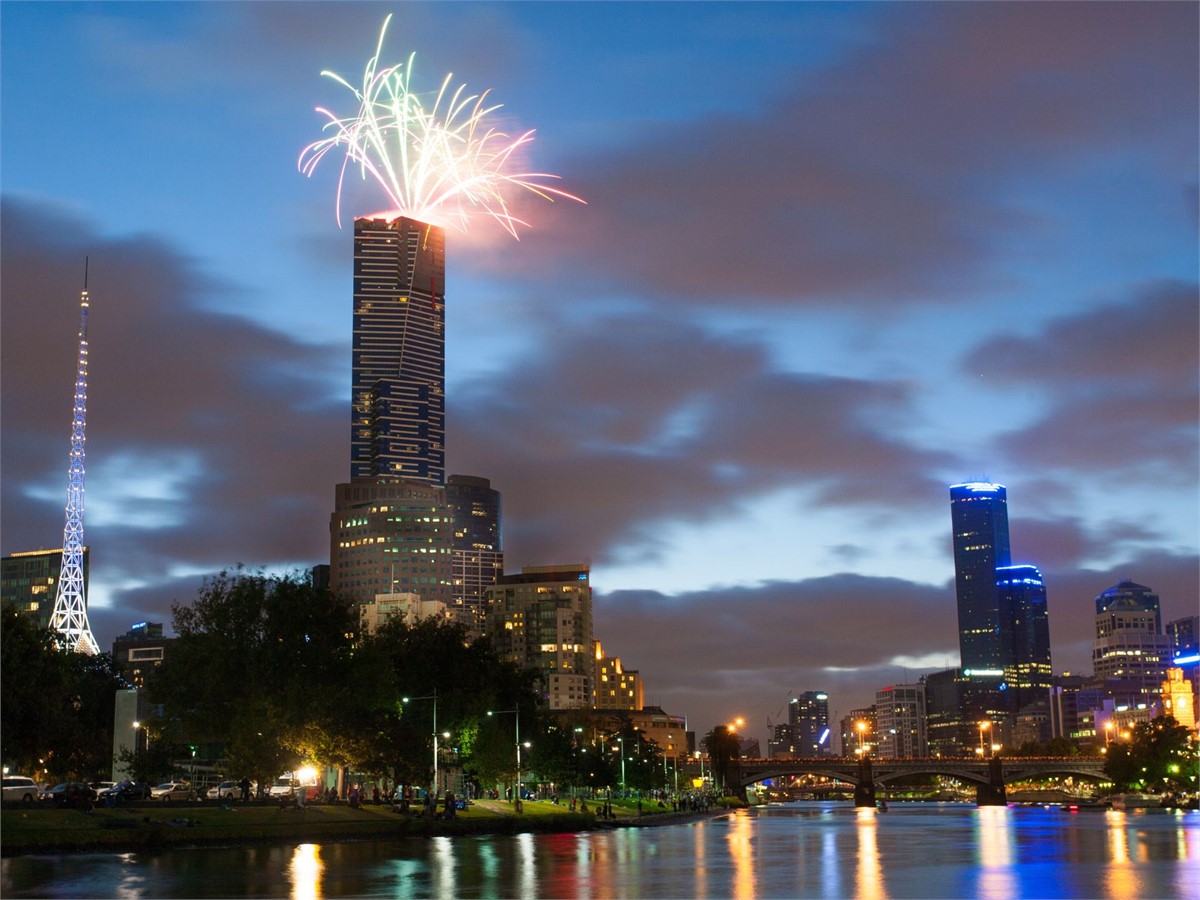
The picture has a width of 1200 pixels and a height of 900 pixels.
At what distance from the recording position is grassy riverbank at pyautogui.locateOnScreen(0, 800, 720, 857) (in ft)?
208

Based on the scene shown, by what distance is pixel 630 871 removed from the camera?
188 feet

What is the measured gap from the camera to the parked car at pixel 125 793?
84.5 m

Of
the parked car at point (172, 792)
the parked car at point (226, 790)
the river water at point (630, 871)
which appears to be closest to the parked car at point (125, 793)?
the parked car at point (172, 792)

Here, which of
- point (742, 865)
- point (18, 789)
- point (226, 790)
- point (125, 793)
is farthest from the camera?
point (226, 790)

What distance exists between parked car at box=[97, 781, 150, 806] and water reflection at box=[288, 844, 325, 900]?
18551 millimetres

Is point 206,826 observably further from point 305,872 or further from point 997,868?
point 997,868

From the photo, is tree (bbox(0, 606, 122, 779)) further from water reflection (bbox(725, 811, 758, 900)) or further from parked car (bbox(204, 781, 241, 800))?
water reflection (bbox(725, 811, 758, 900))

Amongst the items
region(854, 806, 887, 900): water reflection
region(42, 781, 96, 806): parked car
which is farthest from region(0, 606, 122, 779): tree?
region(854, 806, 887, 900): water reflection

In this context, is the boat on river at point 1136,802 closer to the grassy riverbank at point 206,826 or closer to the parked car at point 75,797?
the grassy riverbank at point 206,826

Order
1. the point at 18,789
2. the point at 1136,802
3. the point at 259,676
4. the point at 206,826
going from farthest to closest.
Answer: the point at 1136,802 < the point at 259,676 < the point at 18,789 < the point at 206,826

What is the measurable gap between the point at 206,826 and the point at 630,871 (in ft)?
89.9

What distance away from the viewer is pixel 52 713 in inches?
3123

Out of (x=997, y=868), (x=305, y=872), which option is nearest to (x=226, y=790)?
(x=305, y=872)

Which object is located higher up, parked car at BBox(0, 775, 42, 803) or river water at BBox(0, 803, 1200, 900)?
parked car at BBox(0, 775, 42, 803)
